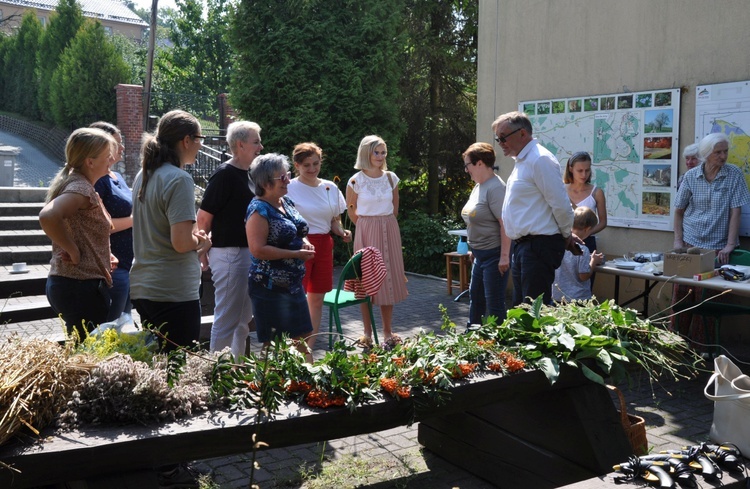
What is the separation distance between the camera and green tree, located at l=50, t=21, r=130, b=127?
2472 cm

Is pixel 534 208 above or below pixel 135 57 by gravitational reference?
below

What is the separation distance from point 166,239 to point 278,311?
902 mm

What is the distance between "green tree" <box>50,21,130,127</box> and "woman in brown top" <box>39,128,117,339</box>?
72.7ft

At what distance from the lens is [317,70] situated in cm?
1349

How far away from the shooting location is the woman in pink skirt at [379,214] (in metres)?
6.70

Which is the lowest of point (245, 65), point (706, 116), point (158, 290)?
point (158, 290)

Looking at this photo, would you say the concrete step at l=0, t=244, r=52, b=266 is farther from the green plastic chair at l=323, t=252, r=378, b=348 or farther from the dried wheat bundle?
the dried wheat bundle

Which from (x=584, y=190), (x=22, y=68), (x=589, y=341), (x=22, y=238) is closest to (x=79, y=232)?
(x=589, y=341)

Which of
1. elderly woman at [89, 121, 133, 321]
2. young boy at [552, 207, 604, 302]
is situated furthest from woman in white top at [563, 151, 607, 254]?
elderly woman at [89, 121, 133, 321]

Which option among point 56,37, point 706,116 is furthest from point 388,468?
point 56,37

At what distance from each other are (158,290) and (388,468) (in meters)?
1.61

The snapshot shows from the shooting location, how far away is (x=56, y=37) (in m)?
30.8

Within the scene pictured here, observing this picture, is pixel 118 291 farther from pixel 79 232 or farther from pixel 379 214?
pixel 379 214

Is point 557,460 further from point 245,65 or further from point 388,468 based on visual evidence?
point 245,65
